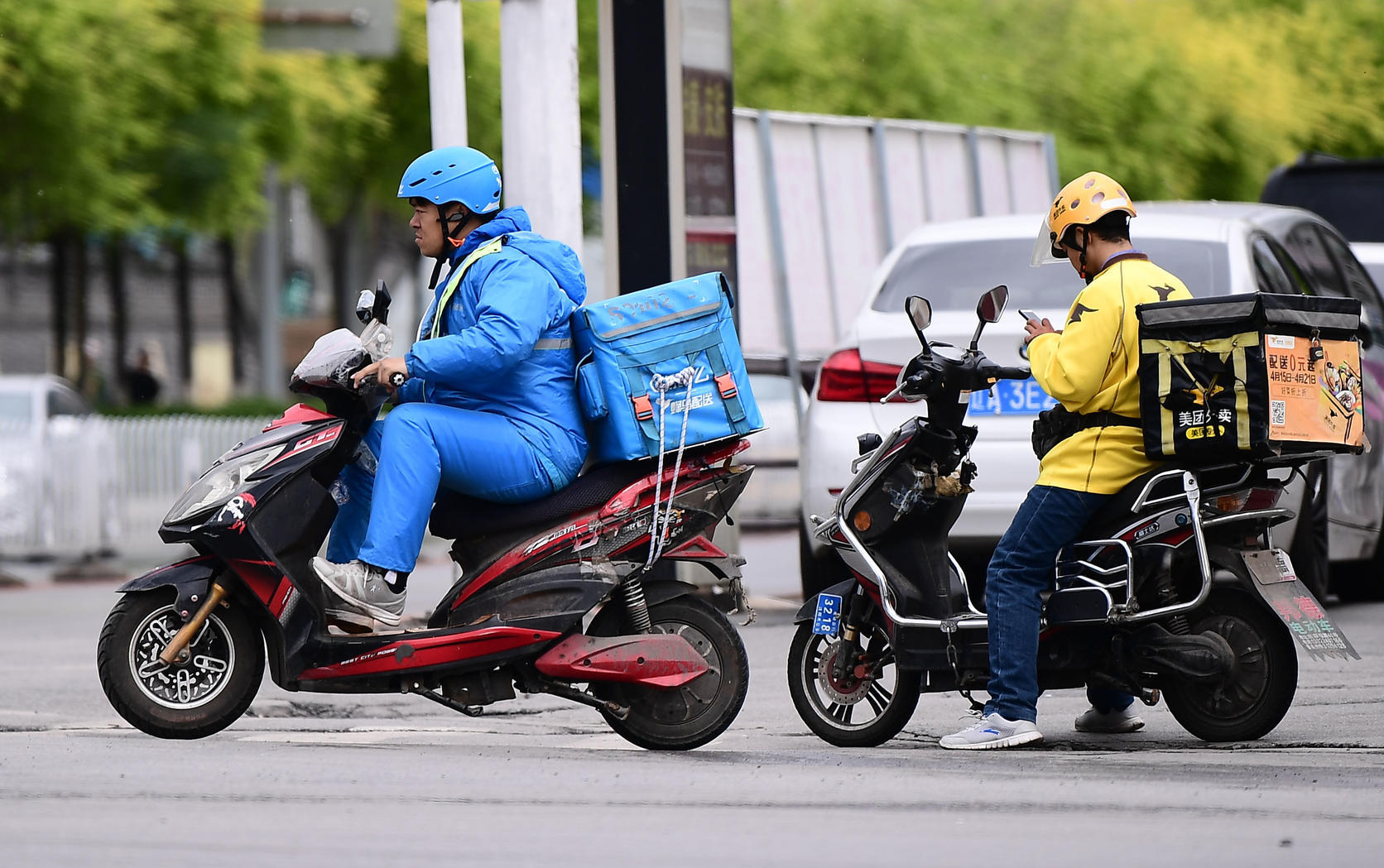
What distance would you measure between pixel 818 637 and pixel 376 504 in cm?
142

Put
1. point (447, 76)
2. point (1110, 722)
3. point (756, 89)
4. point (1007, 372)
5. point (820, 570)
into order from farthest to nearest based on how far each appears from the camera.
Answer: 1. point (756, 89)
2. point (447, 76)
3. point (820, 570)
4. point (1110, 722)
5. point (1007, 372)

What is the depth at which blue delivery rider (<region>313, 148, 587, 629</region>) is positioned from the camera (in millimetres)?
6180

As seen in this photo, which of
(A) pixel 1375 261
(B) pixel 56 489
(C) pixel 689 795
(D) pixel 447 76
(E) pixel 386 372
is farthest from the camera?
(B) pixel 56 489

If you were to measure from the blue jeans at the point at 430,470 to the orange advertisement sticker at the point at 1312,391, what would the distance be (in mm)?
2062

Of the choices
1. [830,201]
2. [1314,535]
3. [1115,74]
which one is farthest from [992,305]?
[1115,74]

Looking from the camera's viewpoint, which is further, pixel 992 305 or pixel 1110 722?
pixel 1110 722

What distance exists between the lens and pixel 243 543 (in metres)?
6.21

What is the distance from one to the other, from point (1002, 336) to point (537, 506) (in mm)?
2696

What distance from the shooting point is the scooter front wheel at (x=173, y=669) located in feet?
20.4

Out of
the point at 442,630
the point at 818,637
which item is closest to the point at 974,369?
the point at 818,637

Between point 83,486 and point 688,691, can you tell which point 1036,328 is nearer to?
point 688,691

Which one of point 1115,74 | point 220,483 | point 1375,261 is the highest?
point 1115,74

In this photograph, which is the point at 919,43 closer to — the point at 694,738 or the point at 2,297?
the point at 694,738

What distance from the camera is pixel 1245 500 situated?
624 cm
